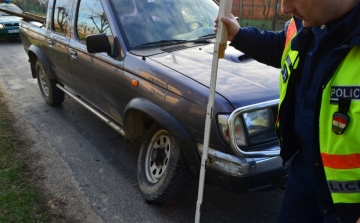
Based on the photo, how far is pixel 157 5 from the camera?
3543 millimetres

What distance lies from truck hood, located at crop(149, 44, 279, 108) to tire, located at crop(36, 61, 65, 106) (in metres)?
2.92

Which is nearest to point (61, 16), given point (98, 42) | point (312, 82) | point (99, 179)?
point (98, 42)

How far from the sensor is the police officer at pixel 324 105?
3.94 feet

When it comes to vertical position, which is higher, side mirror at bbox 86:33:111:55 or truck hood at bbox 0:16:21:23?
side mirror at bbox 86:33:111:55

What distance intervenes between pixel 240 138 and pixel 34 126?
355 cm

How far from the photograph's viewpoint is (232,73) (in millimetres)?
2736

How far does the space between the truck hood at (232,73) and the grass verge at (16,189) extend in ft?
5.56

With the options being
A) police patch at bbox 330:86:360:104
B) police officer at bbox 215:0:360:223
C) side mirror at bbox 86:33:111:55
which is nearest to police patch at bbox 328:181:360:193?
police officer at bbox 215:0:360:223

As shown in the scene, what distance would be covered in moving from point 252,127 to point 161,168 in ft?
3.44

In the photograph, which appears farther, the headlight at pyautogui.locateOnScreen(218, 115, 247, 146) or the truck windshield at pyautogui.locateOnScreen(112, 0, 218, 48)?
the truck windshield at pyautogui.locateOnScreen(112, 0, 218, 48)

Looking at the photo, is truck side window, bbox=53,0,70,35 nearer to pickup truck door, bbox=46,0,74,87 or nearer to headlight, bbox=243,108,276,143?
pickup truck door, bbox=46,0,74,87

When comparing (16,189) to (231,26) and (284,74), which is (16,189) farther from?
(284,74)

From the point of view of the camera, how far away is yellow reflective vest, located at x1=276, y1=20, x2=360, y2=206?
1.17 metres

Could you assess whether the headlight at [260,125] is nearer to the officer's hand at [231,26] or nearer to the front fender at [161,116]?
the front fender at [161,116]
